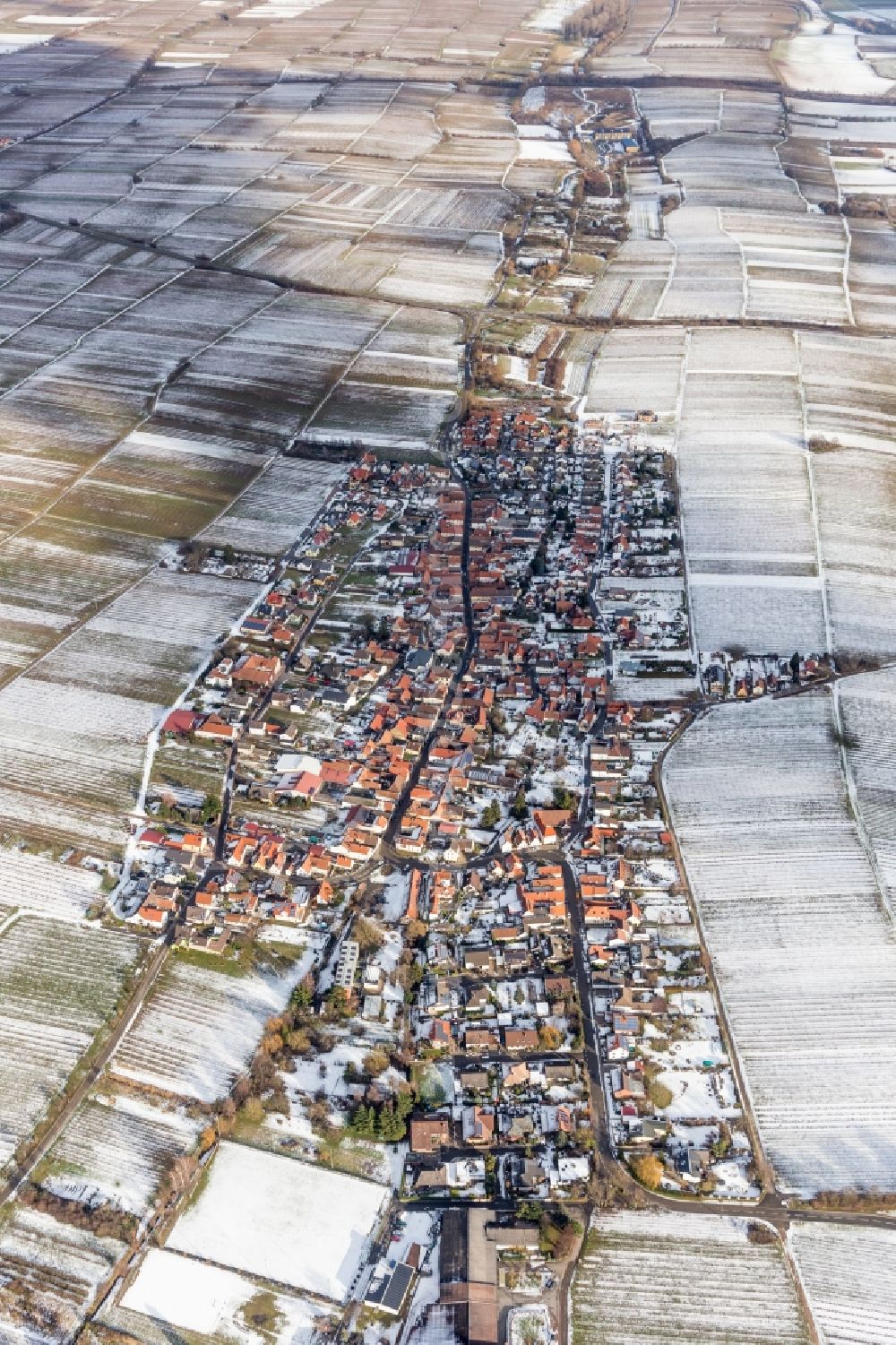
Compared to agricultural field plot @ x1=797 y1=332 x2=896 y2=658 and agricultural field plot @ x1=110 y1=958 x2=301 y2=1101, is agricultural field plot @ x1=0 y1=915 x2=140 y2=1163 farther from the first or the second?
agricultural field plot @ x1=797 y1=332 x2=896 y2=658

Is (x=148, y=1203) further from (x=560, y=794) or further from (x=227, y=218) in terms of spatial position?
(x=227, y=218)

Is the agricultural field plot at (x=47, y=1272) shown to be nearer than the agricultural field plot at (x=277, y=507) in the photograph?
Yes

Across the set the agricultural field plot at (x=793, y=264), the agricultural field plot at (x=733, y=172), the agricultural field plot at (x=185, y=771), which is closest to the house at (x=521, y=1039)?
the agricultural field plot at (x=185, y=771)

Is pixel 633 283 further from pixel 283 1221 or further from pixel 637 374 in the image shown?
pixel 283 1221

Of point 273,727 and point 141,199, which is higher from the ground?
point 141,199

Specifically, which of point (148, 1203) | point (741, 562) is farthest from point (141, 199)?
point (148, 1203)

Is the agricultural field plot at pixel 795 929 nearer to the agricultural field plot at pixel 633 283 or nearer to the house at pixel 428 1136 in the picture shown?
the house at pixel 428 1136
